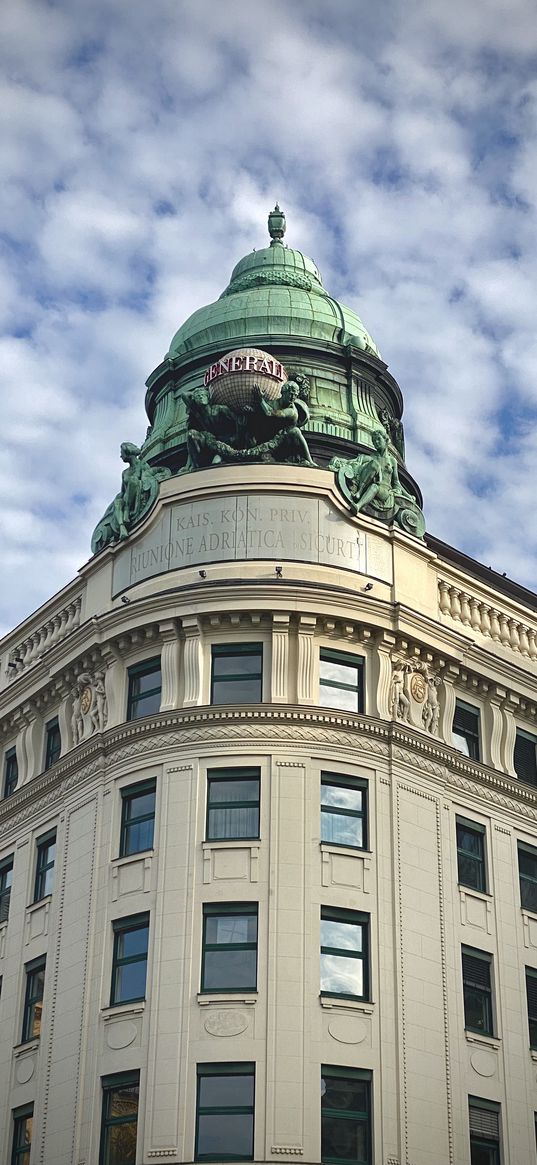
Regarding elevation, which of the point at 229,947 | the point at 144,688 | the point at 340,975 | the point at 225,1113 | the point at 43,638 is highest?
the point at 43,638

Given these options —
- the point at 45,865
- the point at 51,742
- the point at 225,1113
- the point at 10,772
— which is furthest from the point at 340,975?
the point at 10,772

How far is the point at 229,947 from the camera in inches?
1635

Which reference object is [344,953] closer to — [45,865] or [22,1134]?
[22,1134]

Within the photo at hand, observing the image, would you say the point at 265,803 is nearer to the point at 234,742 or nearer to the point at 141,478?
the point at 234,742

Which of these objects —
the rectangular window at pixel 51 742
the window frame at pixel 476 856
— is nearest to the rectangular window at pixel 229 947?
the window frame at pixel 476 856

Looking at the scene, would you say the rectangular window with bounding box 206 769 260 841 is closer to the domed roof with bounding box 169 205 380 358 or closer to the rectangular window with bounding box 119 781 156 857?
the rectangular window with bounding box 119 781 156 857

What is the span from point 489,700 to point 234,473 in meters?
10.0

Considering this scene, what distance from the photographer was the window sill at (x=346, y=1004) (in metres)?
40.8

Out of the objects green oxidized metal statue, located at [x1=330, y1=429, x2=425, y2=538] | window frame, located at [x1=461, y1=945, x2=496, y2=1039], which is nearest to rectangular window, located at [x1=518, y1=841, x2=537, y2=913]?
window frame, located at [x1=461, y1=945, x2=496, y2=1039]

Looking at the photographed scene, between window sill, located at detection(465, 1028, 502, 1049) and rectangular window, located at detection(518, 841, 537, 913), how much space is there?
449 cm

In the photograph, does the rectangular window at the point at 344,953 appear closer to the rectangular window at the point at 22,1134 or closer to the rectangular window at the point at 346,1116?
the rectangular window at the point at 346,1116

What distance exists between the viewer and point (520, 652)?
169 feet

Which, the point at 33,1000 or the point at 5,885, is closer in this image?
the point at 33,1000

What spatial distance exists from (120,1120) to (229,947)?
15.8ft
